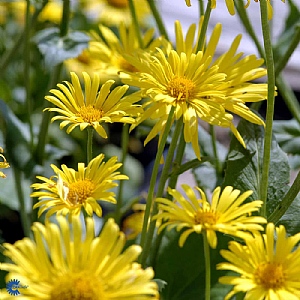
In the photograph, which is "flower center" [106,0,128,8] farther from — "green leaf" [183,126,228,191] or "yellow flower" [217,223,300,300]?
"yellow flower" [217,223,300,300]

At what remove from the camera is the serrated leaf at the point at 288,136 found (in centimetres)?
56

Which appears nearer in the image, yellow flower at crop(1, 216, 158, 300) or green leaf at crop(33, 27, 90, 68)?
yellow flower at crop(1, 216, 158, 300)

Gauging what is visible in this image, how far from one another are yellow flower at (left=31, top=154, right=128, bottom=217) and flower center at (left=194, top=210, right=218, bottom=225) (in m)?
0.04

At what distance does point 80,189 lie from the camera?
0.30 meters

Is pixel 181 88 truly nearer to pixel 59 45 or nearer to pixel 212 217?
pixel 212 217

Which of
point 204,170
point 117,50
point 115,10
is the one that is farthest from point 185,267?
point 115,10

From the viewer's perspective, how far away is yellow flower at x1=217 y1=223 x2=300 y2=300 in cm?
27

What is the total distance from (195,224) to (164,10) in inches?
52.5

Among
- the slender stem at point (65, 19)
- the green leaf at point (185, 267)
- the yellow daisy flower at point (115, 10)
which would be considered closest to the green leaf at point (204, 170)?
the green leaf at point (185, 267)

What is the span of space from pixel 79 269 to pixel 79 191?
0.21ft

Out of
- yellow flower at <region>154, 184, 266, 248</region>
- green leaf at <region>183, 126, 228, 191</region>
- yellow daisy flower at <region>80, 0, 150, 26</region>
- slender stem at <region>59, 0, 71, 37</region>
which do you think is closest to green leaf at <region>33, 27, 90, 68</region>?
slender stem at <region>59, 0, 71, 37</region>

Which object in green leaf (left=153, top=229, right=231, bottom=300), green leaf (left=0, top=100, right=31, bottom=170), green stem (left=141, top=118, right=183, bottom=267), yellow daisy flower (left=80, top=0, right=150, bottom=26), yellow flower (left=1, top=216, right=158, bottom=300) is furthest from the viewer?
yellow daisy flower (left=80, top=0, right=150, bottom=26)

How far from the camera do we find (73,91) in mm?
336

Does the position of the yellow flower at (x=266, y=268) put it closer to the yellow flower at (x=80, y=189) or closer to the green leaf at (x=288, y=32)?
the yellow flower at (x=80, y=189)
